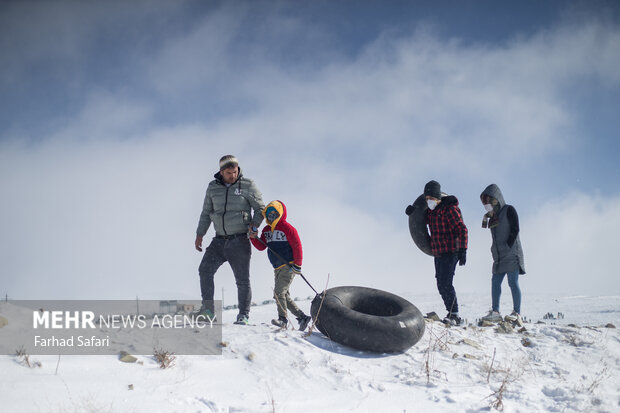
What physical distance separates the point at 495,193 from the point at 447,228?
1336mm

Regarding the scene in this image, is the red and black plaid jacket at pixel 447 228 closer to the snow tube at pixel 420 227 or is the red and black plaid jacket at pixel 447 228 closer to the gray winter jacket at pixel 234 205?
the snow tube at pixel 420 227

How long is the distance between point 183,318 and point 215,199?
1630mm

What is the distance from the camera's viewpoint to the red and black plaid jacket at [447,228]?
20.2 feet

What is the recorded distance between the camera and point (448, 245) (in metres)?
6.21

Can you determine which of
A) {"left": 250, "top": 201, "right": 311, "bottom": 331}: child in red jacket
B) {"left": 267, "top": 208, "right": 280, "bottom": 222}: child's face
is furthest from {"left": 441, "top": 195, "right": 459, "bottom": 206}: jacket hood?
{"left": 267, "top": 208, "right": 280, "bottom": 222}: child's face

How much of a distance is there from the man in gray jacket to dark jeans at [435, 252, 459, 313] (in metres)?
2.95

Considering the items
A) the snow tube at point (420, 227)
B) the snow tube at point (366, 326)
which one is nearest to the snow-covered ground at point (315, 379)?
the snow tube at point (366, 326)

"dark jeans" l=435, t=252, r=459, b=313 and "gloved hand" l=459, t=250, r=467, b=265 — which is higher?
"gloved hand" l=459, t=250, r=467, b=265

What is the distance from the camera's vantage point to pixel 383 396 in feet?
11.0

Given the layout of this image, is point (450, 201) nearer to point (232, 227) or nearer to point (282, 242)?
point (282, 242)

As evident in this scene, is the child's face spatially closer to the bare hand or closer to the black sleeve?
the bare hand

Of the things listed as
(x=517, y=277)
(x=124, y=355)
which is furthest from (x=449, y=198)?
(x=124, y=355)

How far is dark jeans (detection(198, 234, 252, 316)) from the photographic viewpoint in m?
5.41

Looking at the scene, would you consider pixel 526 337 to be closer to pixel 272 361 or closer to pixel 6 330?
Result: pixel 272 361
